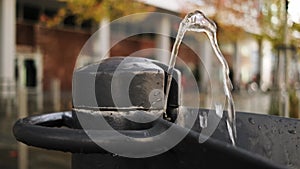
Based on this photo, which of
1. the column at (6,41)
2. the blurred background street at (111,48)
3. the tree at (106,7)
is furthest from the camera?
the column at (6,41)

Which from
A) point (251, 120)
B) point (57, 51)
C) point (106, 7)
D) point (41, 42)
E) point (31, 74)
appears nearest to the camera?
point (251, 120)

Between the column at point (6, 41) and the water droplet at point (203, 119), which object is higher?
the column at point (6, 41)

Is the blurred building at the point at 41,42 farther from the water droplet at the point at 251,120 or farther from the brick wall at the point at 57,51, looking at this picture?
the water droplet at the point at 251,120

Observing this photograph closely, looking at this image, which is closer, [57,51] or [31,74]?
[31,74]

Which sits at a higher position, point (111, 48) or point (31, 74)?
point (111, 48)

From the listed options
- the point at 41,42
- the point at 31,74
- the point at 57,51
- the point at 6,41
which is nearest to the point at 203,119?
the point at 6,41

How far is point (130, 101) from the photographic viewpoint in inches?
58.1

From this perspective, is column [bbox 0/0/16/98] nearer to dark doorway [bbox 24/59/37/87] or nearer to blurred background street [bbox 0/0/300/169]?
blurred background street [bbox 0/0/300/169]

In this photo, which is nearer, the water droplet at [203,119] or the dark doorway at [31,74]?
the water droplet at [203,119]

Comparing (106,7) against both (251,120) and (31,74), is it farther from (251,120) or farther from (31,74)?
(31,74)

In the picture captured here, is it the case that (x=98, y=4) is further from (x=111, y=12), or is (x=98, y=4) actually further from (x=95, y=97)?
(x=95, y=97)

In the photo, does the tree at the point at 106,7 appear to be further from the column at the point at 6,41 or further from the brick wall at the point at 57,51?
the brick wall at the point at 57,51

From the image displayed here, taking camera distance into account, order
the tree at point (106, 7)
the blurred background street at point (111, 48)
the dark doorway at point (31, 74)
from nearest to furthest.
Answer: the blurred background street at point (111, 48)
the tree at point (106, 7)
the dark doorway at point (31, 74)

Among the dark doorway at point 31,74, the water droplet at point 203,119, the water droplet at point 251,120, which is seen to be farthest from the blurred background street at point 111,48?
the water droplet at point 251,120
